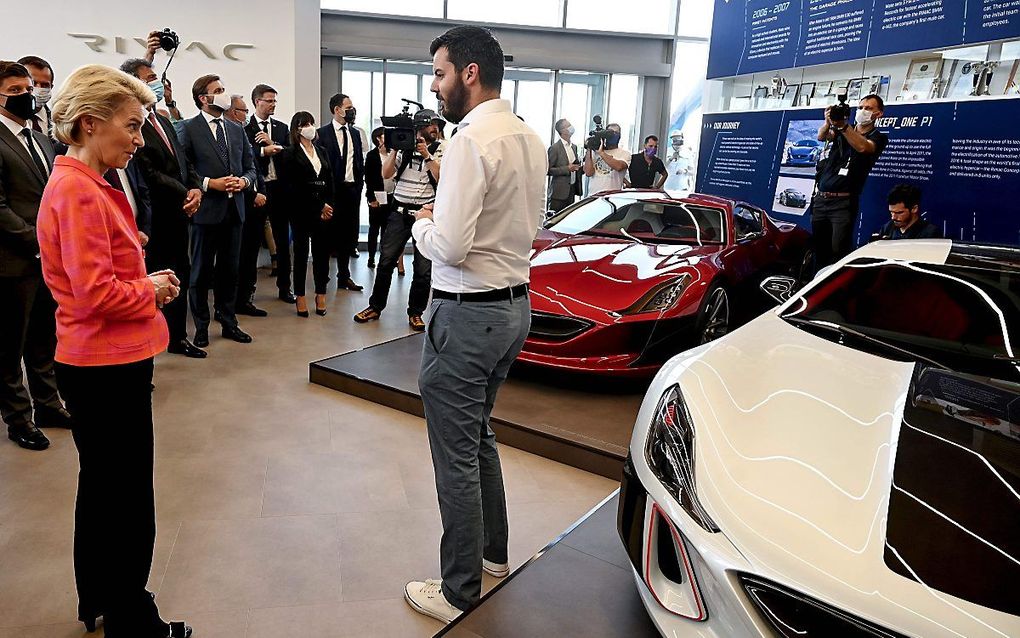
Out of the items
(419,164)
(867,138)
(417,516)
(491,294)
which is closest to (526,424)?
(417,516)

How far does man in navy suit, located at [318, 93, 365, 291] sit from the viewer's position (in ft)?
21.9

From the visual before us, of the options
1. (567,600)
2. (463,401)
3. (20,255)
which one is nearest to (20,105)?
(20,255)

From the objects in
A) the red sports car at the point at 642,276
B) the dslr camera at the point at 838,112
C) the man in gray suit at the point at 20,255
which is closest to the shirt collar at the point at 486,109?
the red sports car at the point at 642,276

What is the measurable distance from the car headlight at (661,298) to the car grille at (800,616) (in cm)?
244

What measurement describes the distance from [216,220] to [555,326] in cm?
242

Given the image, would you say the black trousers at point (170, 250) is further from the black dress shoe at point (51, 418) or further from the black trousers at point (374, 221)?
the black trousers at point (374, 221)

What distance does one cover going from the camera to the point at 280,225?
5805 mm

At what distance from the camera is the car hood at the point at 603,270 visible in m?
3.80

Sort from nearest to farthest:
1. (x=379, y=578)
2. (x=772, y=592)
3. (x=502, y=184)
Answer: (x=772, y=592) → (x=502, y=184) → (x=379, y=578)

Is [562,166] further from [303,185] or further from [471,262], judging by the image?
[471,262]

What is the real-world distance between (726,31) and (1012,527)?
835 centimetres

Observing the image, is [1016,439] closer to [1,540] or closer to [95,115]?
[95,115]

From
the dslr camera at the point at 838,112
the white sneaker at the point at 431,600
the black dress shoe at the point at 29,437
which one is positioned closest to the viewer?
the white sneaker at the point at 431,600

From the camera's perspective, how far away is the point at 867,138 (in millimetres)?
5590
